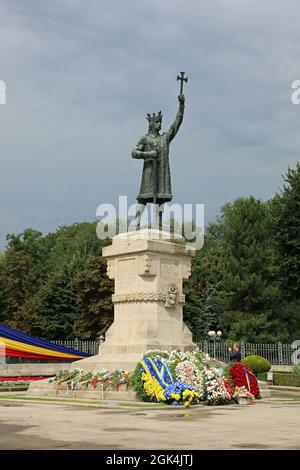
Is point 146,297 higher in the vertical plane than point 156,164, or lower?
lower

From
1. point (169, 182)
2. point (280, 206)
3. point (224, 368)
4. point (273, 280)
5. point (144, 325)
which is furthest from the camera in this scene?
point (273, 280)

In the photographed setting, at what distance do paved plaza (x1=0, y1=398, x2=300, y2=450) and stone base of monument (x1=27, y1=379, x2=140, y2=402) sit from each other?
160 cm

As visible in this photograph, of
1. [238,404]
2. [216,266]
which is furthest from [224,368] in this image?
[216,266]

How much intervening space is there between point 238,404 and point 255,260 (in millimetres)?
30752

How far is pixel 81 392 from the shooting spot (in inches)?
751

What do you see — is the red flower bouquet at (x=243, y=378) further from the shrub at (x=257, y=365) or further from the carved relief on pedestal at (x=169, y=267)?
the shrub at (x=257, y=365)

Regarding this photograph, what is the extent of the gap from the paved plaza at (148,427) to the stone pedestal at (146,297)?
4073 mm

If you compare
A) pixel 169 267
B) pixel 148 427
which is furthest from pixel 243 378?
pixel 148 427

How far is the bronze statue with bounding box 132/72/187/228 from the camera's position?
22.4 m

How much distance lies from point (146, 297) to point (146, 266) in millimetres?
972

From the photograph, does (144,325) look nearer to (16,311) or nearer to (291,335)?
(291,335)

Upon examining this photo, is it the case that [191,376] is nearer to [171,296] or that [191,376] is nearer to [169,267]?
[171,296]

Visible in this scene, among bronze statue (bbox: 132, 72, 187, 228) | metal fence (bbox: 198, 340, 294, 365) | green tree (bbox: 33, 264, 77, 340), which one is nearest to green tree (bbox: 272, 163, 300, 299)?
metal fence (bbox: 198, 340, 294, 365)
